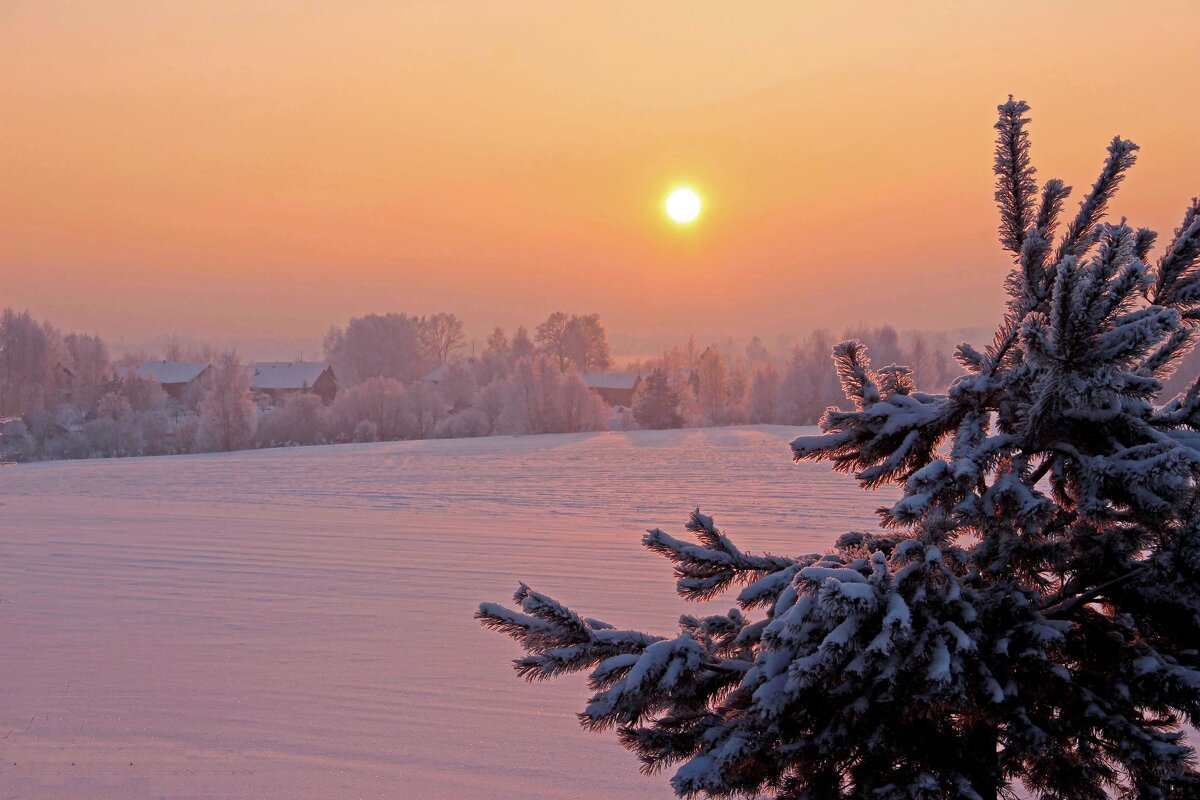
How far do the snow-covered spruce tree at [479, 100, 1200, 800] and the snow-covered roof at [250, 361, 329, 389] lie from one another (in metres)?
95.2

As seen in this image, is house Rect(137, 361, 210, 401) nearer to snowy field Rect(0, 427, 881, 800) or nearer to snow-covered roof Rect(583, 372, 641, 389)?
snow-covered roof Rect(583, 372, 641, 389)

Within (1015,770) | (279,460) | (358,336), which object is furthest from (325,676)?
(358,336)

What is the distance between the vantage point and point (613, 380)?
10450 centimetres

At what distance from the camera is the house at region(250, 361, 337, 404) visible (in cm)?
9294

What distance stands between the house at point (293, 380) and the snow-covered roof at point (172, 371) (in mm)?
5992

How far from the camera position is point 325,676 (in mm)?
9711

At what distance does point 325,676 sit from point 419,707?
5.24 ft

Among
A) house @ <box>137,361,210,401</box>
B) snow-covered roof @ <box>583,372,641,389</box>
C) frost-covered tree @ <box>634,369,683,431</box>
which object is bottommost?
frost-covered tree @ <box>634,369,683,431</box>

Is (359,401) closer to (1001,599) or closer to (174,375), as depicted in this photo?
(174,375)

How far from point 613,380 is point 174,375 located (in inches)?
1861

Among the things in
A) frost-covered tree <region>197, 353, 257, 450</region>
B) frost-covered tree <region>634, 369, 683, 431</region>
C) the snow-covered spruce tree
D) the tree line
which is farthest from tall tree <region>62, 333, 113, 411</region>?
the snow-covered spruce tree

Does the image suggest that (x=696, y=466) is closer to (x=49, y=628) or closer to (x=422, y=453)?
(x=422, y=453)

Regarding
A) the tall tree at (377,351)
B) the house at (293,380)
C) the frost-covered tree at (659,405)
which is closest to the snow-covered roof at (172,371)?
the house at (293,380)

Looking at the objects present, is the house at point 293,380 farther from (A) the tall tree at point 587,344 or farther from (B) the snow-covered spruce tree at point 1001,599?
(B) the snow-covered spruce tree at point 1001,599
